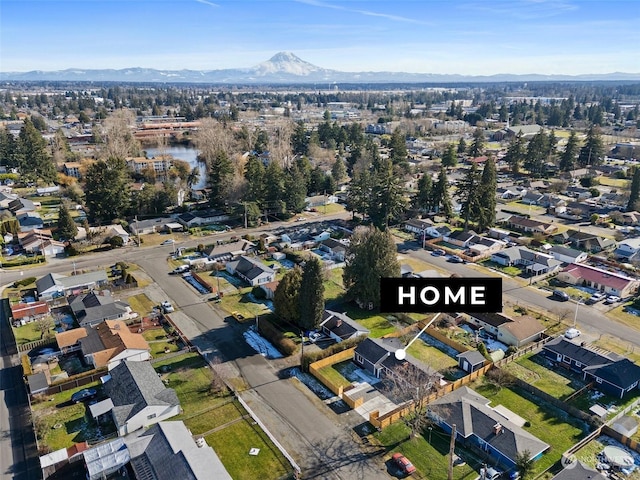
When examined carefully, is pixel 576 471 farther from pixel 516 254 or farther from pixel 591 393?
pixel 516 254

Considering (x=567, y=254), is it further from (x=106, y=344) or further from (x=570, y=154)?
(x=570, y=154)

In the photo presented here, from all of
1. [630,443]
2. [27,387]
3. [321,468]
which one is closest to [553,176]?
[630,443]

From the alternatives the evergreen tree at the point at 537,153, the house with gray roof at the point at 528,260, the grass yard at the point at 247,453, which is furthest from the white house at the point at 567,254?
the evergreen tree at the point at 537,153

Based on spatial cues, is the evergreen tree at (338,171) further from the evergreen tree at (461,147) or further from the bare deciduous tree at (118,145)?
the evergreen tree at (461,147)

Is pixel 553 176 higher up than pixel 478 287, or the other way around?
pixel 478 287

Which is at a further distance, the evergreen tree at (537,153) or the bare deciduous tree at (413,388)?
the evergreen tree at (537,153)

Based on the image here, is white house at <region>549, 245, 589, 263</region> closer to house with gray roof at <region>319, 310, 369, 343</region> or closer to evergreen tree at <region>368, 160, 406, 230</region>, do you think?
evergreen tree at <region>368, 160, 406, 230</region>
